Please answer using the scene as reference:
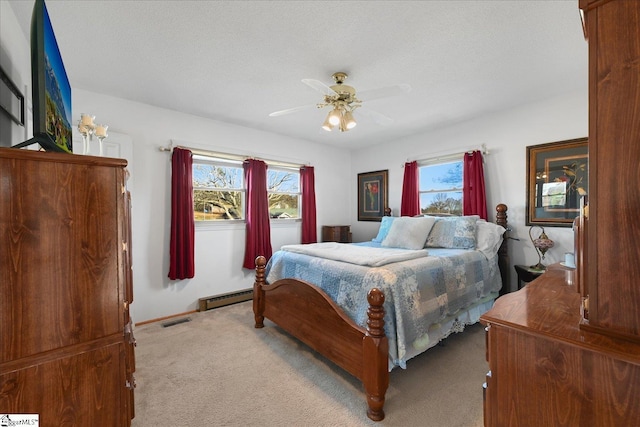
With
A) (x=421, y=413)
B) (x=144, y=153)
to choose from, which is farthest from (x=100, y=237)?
(x=144, y=153)

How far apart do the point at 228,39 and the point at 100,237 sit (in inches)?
62.7

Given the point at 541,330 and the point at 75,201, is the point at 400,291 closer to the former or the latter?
the point at 541,330

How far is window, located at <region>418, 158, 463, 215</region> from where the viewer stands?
370 centimetres

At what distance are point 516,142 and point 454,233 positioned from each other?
4.31 ft

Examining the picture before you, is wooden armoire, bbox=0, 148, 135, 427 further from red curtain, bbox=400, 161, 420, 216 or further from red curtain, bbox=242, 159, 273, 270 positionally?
red curtain, bbox=400, 161, 420, 216

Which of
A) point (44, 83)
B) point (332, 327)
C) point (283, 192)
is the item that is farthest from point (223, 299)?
point (44, 83)

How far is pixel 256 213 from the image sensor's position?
12.3ft

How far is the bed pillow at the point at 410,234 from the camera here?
3070mm

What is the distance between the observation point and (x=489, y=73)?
2324mm

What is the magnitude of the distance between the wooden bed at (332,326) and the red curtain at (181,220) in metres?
1.01

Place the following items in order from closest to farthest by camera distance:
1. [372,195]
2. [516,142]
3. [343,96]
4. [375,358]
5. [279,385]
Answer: [375,358]
[279,385]
[343,96]
[516,142]
[372,195]

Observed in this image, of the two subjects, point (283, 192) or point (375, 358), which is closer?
point (375, 358)

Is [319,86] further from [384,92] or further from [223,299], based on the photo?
[223,299]

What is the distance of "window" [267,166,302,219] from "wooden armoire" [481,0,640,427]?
3.67m
